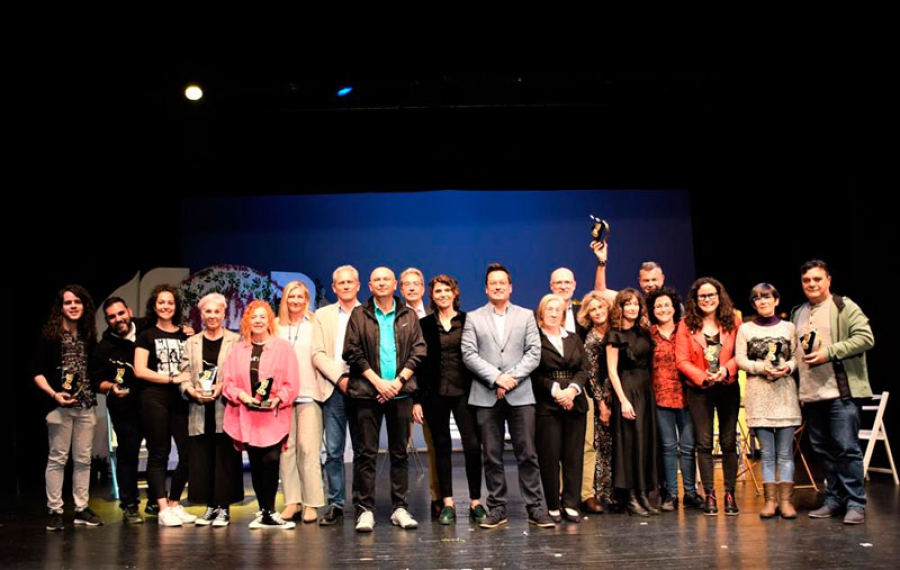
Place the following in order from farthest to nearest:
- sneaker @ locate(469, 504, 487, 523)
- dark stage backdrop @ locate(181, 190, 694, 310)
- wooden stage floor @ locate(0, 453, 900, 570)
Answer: dark stage backdrop @ locate(181, 190, 694, 310), sneaker @ locate(469, 504, 487, 523), wooden stage floor @ locate(0, 453, 900, 570)

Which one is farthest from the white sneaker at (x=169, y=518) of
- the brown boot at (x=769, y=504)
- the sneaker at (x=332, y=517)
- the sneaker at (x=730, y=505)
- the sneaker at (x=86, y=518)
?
the brown boot at (x=769, y=504)

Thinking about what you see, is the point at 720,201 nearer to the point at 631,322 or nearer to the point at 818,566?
the point at 631,322

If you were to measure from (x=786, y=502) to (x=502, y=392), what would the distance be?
1691 millimetres

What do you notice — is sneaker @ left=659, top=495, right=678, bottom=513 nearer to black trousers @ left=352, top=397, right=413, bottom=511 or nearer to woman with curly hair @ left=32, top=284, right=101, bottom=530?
black trousers @ left=352, top=397, right=413, bottom=511

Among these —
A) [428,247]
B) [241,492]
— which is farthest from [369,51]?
[241,492]

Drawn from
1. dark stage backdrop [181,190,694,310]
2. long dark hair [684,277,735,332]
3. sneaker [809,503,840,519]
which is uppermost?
dark stage backdrop [181,190,694,310]

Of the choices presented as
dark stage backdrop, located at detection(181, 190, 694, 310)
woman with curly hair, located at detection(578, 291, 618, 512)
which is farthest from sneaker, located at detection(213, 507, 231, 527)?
dark stage backdrop, located at detection(181, 190, 694, 310)

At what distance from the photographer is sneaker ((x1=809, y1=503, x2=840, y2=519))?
4.64 m

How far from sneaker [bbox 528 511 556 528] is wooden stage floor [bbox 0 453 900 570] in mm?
63

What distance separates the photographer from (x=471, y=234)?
29.2 ft

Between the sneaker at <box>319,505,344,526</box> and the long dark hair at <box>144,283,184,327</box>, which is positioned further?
the long dark hair at <box>144,283,184,327</box>

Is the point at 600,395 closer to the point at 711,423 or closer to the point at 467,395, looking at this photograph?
the point at 711,423

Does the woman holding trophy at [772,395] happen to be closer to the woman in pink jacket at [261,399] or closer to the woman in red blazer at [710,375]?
the woman in red blazer at [710,375]

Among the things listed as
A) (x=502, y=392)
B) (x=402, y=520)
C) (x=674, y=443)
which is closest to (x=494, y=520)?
(x=402, y=520)
